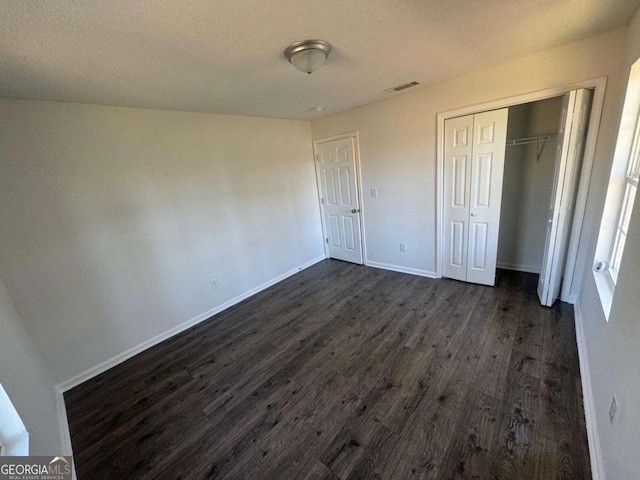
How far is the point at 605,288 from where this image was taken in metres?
1.60

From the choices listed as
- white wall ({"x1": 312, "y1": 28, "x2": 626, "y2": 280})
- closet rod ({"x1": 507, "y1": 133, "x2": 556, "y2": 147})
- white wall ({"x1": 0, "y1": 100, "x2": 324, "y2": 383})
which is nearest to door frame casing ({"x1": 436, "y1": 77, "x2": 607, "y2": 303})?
white wall ({"x1": 312, "y1": 28, "x2": 626, "y2": 280})

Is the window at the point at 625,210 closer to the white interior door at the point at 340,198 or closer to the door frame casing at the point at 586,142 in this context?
the door frame casing at the point at 586,142

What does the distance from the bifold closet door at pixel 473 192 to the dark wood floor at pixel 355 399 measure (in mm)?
411

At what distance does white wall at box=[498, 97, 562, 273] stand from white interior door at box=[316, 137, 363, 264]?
75.7 inches

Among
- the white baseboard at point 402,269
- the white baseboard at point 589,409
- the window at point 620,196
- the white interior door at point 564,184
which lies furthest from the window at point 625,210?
the white baseboard at point 402,269

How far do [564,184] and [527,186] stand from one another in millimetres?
1009

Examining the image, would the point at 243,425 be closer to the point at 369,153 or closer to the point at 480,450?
the point at 480,450

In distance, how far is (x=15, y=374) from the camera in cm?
118

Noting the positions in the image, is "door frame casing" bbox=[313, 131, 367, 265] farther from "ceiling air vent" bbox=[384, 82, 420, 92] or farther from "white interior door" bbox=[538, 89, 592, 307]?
"white interior door" bbox=[538, 89, 592, 307]

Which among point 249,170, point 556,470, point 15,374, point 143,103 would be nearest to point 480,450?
point 556,470

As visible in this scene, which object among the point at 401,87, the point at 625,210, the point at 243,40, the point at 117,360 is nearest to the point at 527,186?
the point at 625,210

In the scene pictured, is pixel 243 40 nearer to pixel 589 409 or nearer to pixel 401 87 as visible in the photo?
pixel 401 87

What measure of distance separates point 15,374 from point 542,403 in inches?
112

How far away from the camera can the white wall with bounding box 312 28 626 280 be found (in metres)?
1.96
